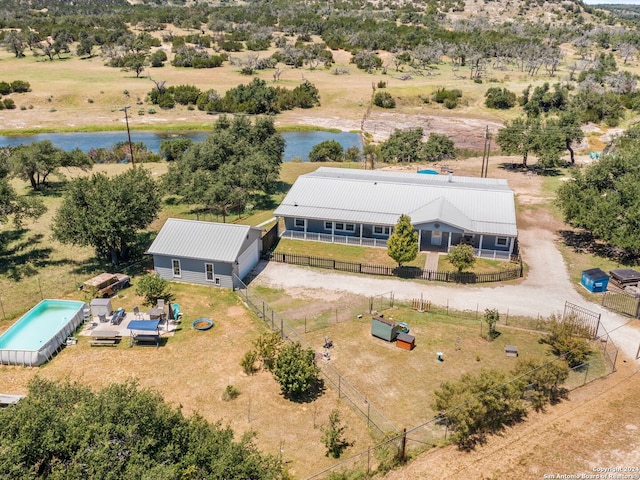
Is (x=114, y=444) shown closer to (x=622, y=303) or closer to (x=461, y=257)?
(x=461, y=257)

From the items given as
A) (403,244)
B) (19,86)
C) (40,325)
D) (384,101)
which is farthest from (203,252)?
(19,86)

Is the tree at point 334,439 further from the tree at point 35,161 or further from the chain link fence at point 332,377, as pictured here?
the tree at point 35,161

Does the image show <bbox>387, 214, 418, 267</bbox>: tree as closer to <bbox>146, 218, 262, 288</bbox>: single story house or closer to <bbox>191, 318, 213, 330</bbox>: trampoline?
<bbox>146, 218, 262, 288</bbox>: single story house

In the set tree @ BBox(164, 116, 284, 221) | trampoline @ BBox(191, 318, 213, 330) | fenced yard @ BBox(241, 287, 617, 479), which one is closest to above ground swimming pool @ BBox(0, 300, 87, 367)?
trampoline @ BBox(191, 318, 213, 330)

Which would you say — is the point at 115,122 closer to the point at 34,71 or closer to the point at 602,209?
the point at 34,71

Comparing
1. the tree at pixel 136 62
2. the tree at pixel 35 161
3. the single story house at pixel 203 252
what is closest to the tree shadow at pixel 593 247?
the single story house at pixel 203 252
